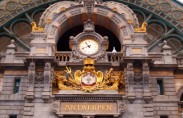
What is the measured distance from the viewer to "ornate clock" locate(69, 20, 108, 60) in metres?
31.4

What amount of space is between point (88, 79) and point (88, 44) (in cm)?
347

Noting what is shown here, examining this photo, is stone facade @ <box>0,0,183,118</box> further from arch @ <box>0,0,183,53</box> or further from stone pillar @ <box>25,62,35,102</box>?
arch @ <box>0,0,183,53</box>

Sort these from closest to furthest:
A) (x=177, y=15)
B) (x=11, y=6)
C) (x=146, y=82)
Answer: (x=146, y=82) < (x=177, y=15) < (x=11, y=6)

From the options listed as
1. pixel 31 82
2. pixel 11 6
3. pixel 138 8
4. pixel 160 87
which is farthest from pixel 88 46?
pixel 11 6

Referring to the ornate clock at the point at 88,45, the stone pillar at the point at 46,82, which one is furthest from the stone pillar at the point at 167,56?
the stone pillar at the point at 46,82

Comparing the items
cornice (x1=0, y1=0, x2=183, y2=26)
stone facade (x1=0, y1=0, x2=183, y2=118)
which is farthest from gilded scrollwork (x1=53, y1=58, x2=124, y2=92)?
cornice (x1=0, y1=0, x2=183, y2=26)

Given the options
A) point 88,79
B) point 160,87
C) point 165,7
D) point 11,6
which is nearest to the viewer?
point 88,79

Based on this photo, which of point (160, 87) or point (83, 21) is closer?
point (160, 87)

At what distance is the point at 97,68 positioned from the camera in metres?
30.8

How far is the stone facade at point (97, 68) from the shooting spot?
28.7 m

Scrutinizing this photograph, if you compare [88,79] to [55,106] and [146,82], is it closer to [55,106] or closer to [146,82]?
[55,106]

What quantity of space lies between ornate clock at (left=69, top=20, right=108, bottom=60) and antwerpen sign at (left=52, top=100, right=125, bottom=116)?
166 inches

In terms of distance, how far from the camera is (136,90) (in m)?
29.4

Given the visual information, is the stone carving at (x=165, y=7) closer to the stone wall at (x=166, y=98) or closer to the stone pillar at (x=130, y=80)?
the stone wall at (x=166, y=98)
